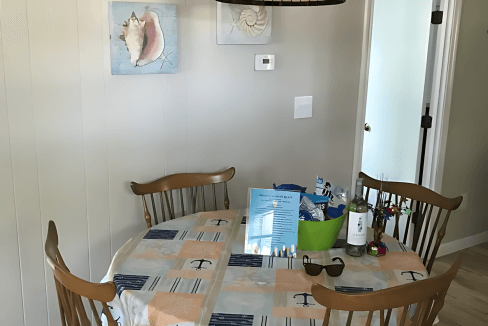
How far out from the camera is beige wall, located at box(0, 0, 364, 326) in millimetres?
2010

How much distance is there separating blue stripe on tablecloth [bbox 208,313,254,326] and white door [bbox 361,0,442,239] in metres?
2.41

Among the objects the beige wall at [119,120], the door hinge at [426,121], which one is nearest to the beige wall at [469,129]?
the door hinge at [426,121]

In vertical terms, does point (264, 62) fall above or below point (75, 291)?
above

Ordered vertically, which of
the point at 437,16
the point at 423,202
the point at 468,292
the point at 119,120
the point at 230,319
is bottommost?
the point at 468,292

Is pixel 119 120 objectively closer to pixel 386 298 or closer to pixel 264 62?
pixel 264 62

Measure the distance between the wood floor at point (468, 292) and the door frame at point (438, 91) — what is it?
1.92 feet

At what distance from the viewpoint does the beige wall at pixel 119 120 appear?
2.01 metres

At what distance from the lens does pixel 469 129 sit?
138 inches

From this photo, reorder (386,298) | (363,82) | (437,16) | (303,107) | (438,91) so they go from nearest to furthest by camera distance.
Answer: (386,298), (303,107), (363,82), (437,16), (438,91)

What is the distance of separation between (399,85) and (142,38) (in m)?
2.04

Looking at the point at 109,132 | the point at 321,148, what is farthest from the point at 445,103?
the point at 109,132

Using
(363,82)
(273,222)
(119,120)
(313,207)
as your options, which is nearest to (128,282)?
(273,222)

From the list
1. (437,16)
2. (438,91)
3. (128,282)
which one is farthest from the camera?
(438,91)

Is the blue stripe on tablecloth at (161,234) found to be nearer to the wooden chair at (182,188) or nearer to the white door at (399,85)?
the wooden chair at (182,188)
